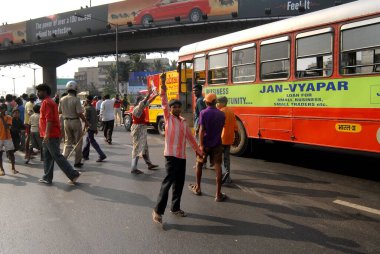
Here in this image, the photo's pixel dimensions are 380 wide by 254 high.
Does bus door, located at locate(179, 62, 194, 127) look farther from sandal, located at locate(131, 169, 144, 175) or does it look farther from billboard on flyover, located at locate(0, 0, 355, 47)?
billboard on flyover, located at locate(0, 0, 355, 47)

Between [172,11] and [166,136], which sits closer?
[166,136]

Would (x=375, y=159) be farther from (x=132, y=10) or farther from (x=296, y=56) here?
(x=132, y=10)

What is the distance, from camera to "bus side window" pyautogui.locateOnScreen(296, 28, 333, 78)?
7.21 metres

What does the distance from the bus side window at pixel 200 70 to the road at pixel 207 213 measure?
3.28m

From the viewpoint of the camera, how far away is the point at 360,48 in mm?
6652

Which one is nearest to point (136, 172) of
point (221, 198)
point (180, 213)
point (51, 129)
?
point (51, 129)

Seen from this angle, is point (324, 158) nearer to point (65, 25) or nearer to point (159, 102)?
point (159, 102)

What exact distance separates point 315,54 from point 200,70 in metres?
4.08

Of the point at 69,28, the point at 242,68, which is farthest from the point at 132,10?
the point at 242,68

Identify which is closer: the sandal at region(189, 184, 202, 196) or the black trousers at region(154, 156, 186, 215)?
the black trousers at region(154, 156, 186, 215)

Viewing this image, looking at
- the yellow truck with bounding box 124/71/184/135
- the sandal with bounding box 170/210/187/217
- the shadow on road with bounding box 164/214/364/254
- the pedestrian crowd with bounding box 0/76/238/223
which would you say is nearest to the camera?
the shadow on road with bounding box 164/214/364/254

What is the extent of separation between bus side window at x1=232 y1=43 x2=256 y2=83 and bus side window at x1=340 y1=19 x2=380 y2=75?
245cm

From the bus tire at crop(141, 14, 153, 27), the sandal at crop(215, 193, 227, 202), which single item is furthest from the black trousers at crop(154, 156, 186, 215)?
the bus tire at crop(141, 14, 153, 27)

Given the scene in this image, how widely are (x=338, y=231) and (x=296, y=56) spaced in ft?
14.3
